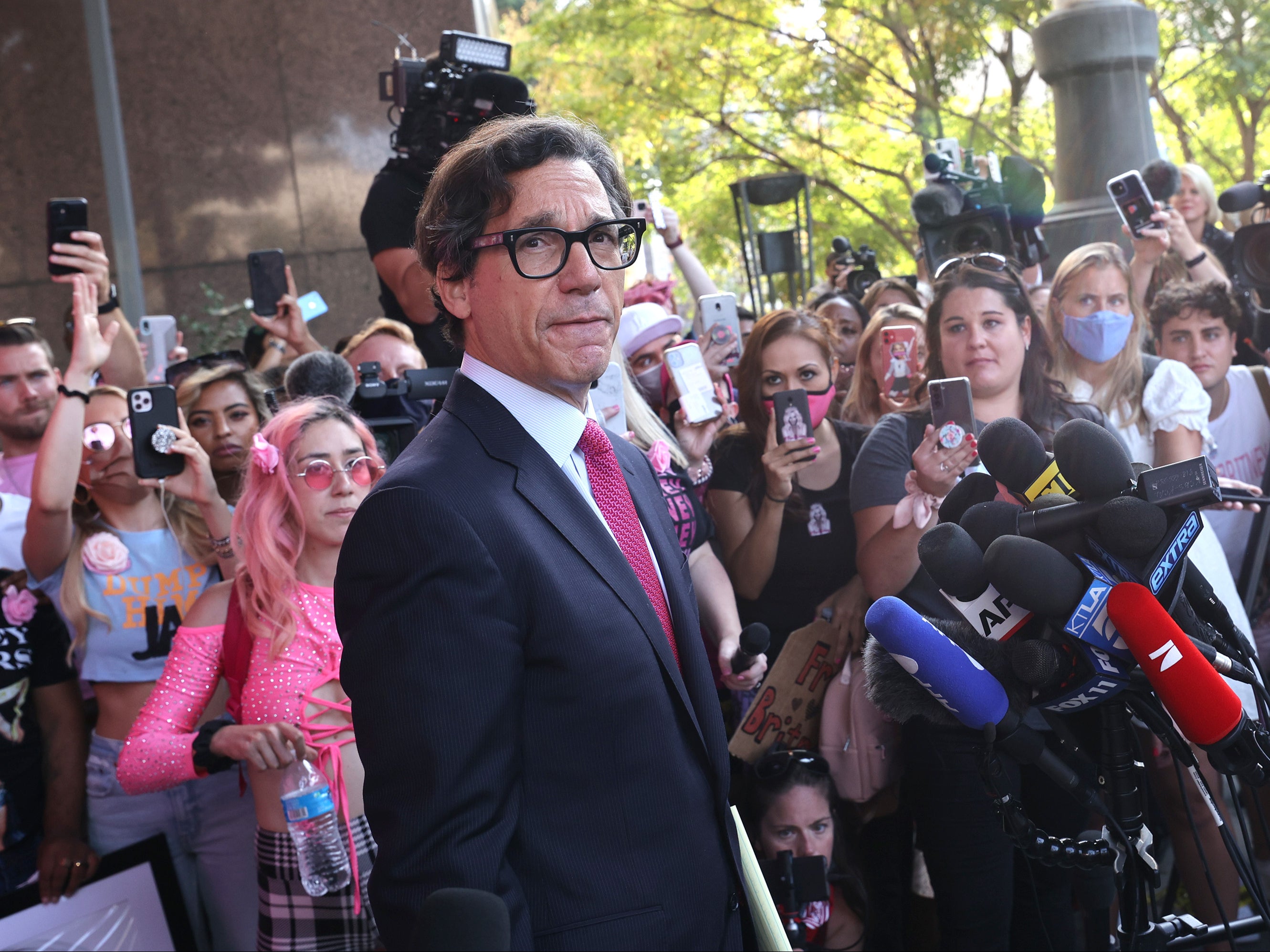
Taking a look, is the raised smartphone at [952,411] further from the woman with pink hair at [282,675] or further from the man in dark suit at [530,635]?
the woman with pink hair at [282,675]

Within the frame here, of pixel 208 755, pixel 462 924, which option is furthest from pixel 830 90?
pixel 462 924

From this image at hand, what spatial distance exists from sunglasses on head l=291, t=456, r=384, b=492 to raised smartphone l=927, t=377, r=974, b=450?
60.3 inches

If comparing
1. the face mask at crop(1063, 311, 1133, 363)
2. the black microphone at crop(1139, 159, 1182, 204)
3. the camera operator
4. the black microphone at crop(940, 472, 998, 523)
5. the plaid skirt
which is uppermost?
the black microphone at crop(1139, 159, 1182, 204)

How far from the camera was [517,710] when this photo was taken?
4.96ft

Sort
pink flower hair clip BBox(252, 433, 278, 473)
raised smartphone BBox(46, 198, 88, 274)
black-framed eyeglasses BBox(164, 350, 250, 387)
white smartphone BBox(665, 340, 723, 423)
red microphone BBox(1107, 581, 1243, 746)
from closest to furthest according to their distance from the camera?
red microphone BBox(1107, 581, 1243, 746) < pink flower hair clip BBox(252, 433, 278, 473) < white smartphone BBox(665, 340, 723, 423) < raised smartphone BBox(46, 198, 88, 274) < black-framed eyeglasses BBox(164, 350, 250, 387)

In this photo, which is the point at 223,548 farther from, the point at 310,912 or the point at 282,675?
the point at 310,912

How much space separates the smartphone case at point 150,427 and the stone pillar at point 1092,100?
542cm

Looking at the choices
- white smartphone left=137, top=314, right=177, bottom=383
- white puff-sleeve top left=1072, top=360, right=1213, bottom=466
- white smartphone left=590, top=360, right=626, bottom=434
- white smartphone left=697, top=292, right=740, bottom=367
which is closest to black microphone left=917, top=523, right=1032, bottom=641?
white smartphone left=590, top=360, right=626, bottom=434

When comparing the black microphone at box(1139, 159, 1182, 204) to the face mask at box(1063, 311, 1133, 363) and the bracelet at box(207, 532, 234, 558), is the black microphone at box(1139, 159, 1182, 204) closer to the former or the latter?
the face mask at box(1063, 311, 1133, 363)

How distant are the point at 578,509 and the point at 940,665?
0.62 meters

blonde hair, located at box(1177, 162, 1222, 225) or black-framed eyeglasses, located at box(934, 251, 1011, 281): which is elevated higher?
blonde hair, located at box(1177, 162, 1222, 225)

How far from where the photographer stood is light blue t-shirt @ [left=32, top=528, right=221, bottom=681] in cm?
344

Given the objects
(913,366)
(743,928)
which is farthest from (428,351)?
(743,928)

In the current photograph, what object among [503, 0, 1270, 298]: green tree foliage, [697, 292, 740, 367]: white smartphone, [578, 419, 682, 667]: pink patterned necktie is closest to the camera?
[578, 419, 682, 667]: pink patterned necktie
